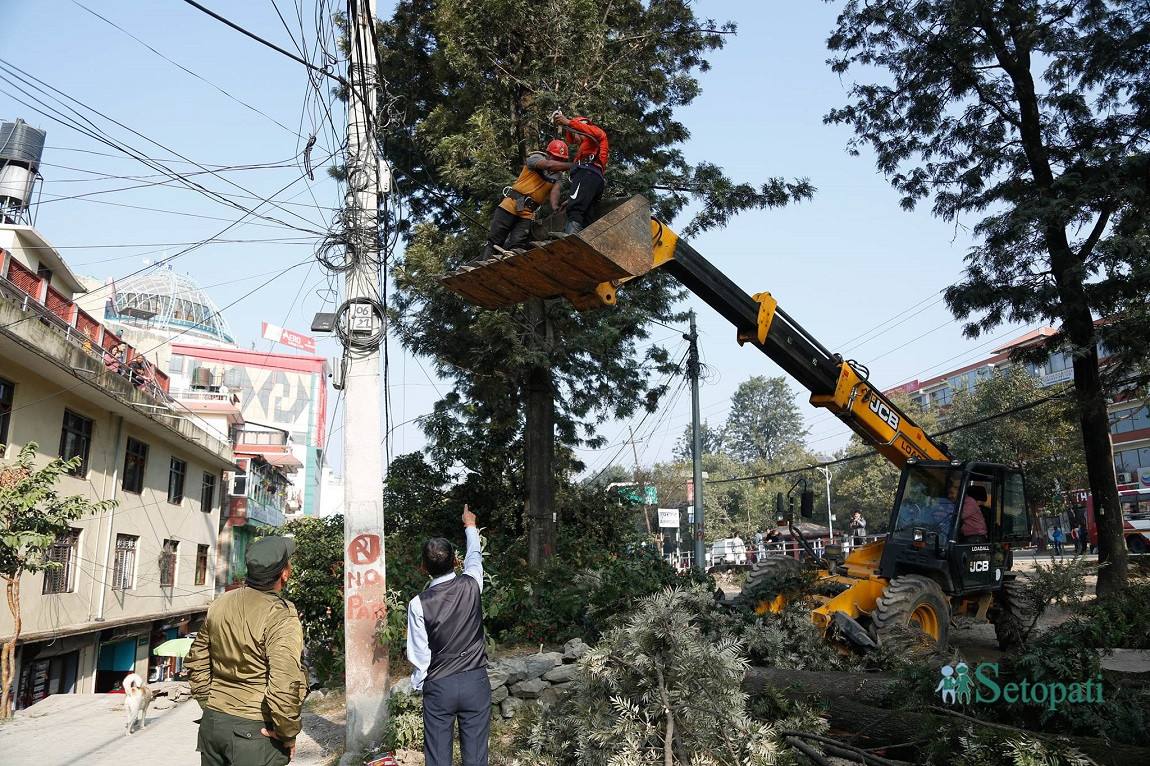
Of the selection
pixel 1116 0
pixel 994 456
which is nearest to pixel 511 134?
pixel 1116 0

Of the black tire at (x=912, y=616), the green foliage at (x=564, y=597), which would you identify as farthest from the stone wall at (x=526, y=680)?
the black tire at (x=912, y=616)

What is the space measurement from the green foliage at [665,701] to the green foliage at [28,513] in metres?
10.0

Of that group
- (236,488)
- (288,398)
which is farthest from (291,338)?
(236,488)

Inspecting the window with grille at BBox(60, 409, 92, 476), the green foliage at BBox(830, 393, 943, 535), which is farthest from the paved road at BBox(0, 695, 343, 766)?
the green foliage at BBox(830, 393, 943, 535)

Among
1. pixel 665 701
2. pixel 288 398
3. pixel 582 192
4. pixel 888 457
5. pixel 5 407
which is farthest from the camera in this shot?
pixel 288 398

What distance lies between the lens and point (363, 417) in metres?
7.64

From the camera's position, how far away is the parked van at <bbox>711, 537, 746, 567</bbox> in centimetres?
3529

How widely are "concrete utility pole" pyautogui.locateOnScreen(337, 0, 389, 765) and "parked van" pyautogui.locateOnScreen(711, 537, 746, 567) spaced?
1654 centimetres

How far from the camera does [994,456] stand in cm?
3522

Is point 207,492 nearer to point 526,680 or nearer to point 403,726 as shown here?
point 526,680

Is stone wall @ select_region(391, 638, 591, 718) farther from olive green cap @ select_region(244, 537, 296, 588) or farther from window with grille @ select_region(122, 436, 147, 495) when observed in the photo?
window with grille @ select_region(122, 436, 147, 495)

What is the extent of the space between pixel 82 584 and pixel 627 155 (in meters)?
17.8

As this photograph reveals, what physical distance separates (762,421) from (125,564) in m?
90.8

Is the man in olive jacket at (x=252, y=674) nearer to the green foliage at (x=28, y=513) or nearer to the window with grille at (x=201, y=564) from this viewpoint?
the green foliage at (x=28, y=513)
